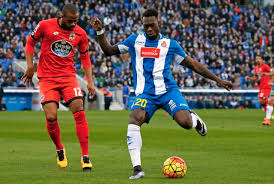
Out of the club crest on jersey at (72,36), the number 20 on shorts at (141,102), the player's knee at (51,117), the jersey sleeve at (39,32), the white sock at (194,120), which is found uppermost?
the jersey sleeve at (39,32)

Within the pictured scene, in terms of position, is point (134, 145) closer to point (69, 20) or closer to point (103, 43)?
point (103, 43)

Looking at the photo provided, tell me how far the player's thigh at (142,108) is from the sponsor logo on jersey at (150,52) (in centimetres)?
56

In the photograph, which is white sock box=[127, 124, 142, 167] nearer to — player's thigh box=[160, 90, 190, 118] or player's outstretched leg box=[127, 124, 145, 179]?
player's outstretched leg box=[127, 124, 145, 179]

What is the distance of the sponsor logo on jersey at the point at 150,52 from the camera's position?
28.7 feet

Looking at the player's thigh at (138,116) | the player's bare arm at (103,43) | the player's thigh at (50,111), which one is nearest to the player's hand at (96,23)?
the player's bare arm at (103,43)

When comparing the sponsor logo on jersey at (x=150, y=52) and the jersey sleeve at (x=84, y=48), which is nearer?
the sponsor logo on jersey at (x=150, y=52)

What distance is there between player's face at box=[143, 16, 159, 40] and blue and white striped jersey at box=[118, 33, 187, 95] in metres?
0.12

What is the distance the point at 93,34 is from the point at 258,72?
19.0 metres

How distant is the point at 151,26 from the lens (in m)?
8.68

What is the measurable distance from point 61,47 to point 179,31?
34.4m

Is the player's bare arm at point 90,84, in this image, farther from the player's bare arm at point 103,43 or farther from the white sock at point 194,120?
the white sock at point 194,120

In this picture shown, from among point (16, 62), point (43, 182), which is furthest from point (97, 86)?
point (43, 182)

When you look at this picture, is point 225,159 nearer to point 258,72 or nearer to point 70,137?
point 70,137

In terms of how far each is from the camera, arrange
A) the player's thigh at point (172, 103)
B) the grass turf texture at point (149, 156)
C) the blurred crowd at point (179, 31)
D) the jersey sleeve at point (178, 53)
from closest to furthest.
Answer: the grass turf texture at point (149, 156), the player's thigh at point (172, 103), the jersey sleeve at point (178, 53), the blurred crowd at point (179, 31)
